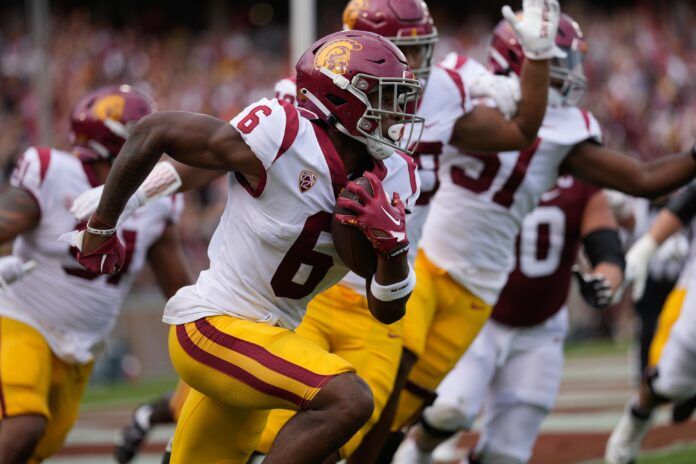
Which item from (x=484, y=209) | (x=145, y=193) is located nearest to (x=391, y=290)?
(x=145, y=193)

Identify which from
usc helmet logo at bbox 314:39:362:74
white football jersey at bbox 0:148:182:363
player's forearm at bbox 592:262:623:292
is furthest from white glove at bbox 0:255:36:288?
player's forearm at bbox 592:262:623:292

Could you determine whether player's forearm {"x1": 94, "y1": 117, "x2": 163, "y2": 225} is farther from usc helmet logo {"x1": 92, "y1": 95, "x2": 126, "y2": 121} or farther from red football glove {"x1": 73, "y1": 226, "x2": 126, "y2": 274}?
usc helmet logo {"x1": 92, "y1": 95, "x2": 126, "y2": 121}

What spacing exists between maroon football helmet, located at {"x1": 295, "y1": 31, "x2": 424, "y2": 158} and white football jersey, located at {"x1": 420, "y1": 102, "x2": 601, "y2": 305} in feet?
4.48

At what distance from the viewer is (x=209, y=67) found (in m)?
20.1

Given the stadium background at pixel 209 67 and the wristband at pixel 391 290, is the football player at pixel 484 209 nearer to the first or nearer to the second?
the wristband at pixel 391 290

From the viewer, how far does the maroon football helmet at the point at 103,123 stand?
208 inches

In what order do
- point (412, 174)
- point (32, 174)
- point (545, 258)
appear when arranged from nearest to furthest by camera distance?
point (412, 174)
point (32, 174)
point (545, 258)

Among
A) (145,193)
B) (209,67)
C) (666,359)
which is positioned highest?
(145,193)

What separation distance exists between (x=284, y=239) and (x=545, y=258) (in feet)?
7.94

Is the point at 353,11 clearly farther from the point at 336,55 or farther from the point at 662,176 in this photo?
the point at 662,176

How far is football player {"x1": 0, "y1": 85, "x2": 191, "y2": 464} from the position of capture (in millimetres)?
4922

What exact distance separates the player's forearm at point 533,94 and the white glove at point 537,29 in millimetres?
40

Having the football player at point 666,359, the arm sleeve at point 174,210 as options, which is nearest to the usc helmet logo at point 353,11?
the arm sleeve at point 174,210

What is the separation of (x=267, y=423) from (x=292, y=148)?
118 centimetres
